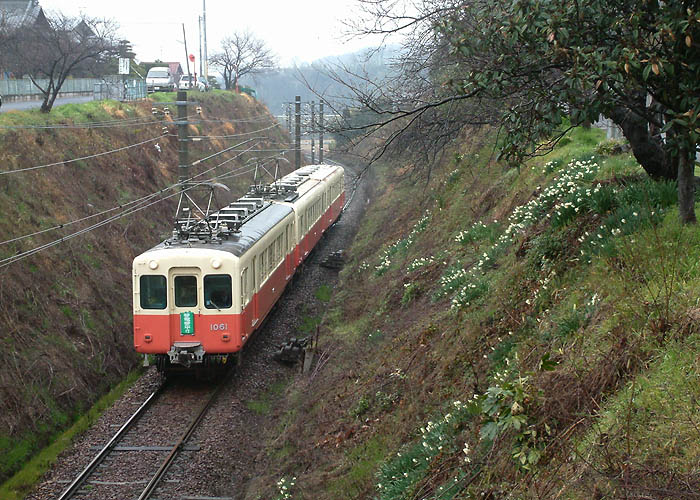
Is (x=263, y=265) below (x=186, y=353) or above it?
above

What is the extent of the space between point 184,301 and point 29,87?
22556mm

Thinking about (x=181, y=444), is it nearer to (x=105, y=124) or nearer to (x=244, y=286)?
(x=244, y=286)

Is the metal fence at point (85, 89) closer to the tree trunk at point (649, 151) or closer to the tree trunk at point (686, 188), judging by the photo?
the tree trunk at point (649, 151)

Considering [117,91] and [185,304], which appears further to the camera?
[117,91]

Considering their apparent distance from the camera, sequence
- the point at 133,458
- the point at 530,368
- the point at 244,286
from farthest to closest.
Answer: the point at 244,286
the point at 133,458
the point at 530,368

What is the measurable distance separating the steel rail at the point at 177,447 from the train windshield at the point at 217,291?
1.71 meters

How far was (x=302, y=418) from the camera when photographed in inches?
428

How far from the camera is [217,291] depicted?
12.9 m

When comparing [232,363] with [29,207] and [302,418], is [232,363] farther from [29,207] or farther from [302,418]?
[29,207]

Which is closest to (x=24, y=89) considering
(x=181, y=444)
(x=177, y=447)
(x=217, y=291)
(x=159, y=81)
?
(x=159, y=81)

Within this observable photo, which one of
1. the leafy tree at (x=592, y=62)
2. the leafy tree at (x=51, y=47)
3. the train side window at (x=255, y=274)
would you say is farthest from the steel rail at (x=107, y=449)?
the leafy tree at (x=51, y=47)

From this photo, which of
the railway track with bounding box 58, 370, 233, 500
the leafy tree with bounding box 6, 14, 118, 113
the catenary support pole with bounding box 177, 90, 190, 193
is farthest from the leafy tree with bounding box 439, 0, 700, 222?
the leafy tree with bounding box 6, 14, 118, 113

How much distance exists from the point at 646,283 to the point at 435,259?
855 centimetres

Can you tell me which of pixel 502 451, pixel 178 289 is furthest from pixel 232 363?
pixel 502 451
